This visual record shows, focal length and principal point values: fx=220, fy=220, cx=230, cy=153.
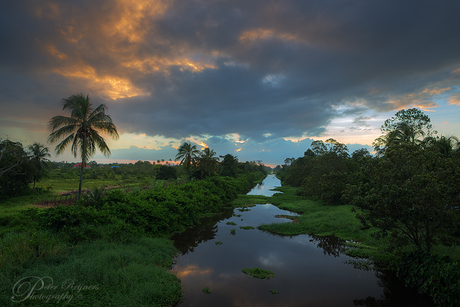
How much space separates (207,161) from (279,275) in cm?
3416

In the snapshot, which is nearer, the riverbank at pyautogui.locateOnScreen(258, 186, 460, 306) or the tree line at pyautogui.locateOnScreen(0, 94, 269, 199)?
the riverbank at pyautogui.locateOnScreen(258, 186, 460, 306)

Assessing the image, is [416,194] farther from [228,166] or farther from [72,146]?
[228,166]

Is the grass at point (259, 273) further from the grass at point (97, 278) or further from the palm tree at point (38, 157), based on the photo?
the palm tree at point (38, 157)

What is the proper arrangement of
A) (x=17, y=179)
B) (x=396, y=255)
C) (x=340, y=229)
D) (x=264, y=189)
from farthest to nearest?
(x=264, y=189), (x=17, y=179), (x=340, y=229), (x=396, y=255)

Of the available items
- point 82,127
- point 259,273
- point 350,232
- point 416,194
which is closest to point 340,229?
point 350,232

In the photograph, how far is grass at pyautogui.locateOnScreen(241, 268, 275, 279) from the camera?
427 inches

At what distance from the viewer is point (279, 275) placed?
11062 mm

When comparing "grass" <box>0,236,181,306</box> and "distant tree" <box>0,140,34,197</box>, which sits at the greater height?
"distant tree" <box>0,140,34,197</box>

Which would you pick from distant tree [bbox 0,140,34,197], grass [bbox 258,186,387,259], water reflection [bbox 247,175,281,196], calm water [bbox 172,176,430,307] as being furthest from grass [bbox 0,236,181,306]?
water reflection [bbox 247,175,281,196]

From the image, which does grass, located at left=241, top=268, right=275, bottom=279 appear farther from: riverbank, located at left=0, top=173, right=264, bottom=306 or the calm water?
riverbank, located at left=0, top=173, right=264, bottom=306

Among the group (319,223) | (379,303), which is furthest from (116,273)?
(319,223)

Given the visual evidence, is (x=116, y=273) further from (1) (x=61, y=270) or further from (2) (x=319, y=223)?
(2) (x=319, y=223)

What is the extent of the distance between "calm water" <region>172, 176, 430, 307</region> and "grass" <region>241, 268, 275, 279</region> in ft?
0.95

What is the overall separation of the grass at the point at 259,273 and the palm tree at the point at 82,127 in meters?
17.9
